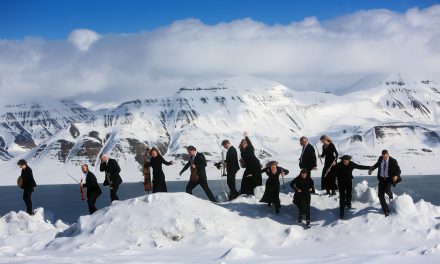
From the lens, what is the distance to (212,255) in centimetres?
1636

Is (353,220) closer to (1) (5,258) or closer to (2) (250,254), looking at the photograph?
(2) (250,254)

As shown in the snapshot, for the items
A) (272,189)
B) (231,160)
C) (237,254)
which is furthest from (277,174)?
(237,254)

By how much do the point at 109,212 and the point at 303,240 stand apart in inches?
264

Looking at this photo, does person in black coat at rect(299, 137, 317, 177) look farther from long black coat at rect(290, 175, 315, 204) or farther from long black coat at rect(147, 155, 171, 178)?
long black coat at rect(147, 155, 171, 178)

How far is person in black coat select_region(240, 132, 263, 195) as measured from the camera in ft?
72.8

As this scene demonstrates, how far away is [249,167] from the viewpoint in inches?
883

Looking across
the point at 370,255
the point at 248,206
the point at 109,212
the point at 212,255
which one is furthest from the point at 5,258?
the point at 370,255

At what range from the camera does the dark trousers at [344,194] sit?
19406 mm

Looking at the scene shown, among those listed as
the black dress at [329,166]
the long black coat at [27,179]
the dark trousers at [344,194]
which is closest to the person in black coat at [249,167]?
the black dress at [329,166]

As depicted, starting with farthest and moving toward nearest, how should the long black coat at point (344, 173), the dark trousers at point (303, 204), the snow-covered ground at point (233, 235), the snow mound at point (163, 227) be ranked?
1. the long black coat at point (344, 173)
2. the dark trousers at point (303, 204)
3. the snow mound at point (163, 227)
4. the snow-covered ground at point (233, 235)

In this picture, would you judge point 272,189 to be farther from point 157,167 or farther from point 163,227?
point 157,167

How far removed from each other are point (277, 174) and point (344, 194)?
2471 millimetres

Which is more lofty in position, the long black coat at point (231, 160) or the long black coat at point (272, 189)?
the long black coat at point (231, 160)

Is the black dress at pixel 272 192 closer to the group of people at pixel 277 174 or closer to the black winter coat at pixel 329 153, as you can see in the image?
the group of people at pixel 277 174
